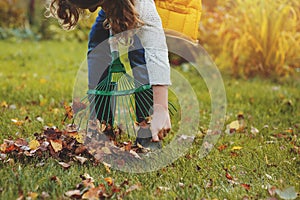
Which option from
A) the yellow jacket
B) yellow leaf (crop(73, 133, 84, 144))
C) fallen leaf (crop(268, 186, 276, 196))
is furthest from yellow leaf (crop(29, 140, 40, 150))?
fallen leaf (crop(268, 186, 276, 196))

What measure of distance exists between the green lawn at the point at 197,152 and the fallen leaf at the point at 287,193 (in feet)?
0.12

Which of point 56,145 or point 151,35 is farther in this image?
point 56,145

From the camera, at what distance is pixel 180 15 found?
2.16 meters

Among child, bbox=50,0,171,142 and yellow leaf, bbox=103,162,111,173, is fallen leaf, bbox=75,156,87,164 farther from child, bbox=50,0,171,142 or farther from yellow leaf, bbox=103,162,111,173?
child, bbox=50,0,171,142

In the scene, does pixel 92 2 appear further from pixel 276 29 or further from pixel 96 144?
pixel 276 29

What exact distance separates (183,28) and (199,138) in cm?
79

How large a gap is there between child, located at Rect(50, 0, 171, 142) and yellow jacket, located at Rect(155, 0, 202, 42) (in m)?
0.25

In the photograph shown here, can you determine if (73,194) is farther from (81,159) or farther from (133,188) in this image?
(81,159)

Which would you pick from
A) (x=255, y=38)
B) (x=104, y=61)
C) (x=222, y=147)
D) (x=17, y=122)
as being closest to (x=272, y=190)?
(x=222, y=147)

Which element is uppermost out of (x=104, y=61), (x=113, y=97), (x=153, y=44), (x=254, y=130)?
(x=153, y=44)

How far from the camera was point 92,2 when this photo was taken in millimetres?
1888

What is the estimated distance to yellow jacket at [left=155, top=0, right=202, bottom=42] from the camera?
84.7 inches

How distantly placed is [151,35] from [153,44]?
41 mm

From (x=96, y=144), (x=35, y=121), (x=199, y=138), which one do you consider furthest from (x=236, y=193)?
(x=35, y=121)
